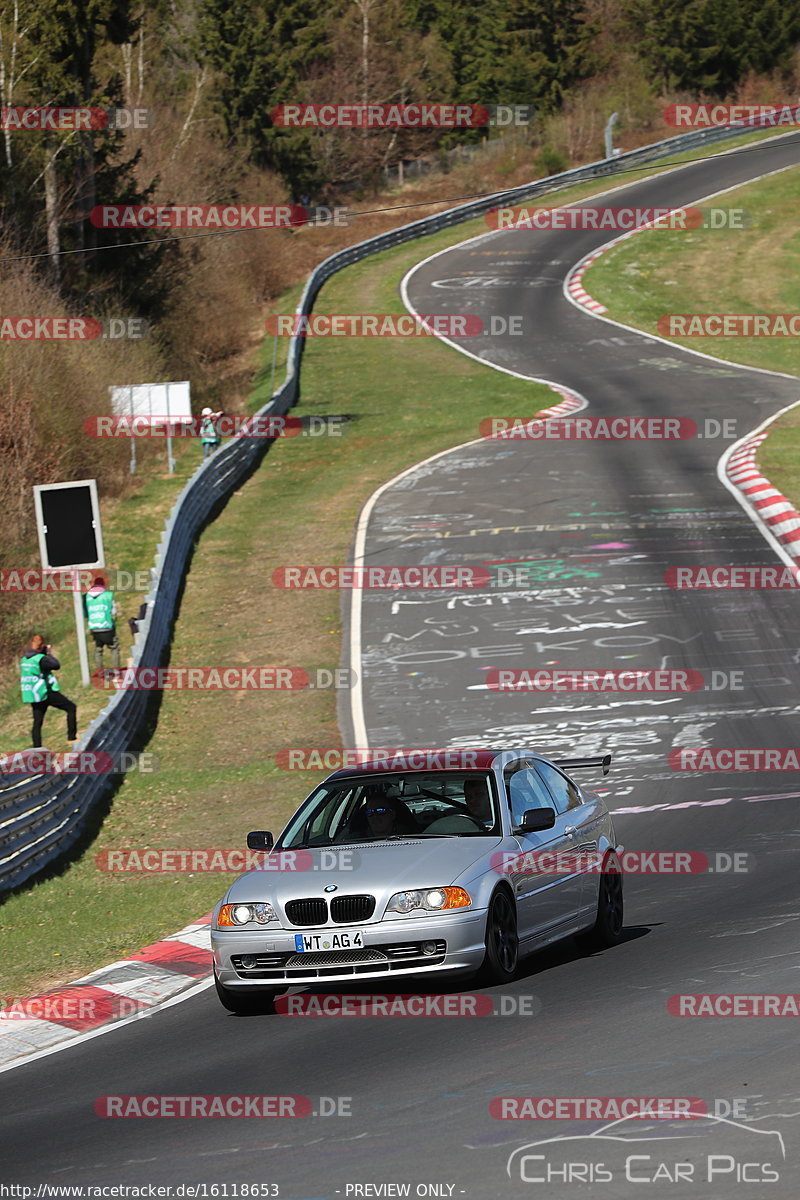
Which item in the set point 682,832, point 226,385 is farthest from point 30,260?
point 682,832

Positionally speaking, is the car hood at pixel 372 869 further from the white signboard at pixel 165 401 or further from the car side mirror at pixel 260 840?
the white signboard at pixel 165 401

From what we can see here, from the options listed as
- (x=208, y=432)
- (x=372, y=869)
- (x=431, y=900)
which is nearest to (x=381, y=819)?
(x=372, y=869)

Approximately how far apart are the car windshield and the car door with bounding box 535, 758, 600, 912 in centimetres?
80

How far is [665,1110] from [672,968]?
2.99 metres

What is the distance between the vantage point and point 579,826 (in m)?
11.0

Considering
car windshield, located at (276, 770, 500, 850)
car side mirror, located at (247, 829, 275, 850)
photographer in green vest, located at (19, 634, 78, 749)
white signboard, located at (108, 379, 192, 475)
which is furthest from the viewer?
white signboard, located at (108, 379, 192, 475)

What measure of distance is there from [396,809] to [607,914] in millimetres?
1684

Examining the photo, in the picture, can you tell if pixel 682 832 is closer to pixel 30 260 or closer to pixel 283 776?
pixel 283 776

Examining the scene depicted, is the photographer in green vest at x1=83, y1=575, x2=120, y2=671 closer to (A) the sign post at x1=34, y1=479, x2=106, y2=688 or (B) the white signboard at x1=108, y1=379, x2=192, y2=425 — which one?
(A) the sign post at x1=34, y1=479, x2=106, y2=688

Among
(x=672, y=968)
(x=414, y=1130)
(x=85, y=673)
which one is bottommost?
(x=85, y=673)

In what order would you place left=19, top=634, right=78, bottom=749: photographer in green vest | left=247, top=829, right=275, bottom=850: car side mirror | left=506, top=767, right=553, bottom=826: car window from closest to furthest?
1. left=247, top=829, right=275, bottom=850: car side mirror
2. left=506, top=767, right=553, bottom=826: car window
3. left=19, top=634, right=78, bottom=749: photographer in green vest

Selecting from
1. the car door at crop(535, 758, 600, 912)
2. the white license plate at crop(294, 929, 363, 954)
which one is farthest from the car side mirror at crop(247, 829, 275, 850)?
the car door at crop(535, 758, 600, 912)

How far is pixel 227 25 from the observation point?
Result: 7856 cm

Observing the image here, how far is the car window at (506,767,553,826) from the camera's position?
10430 mm
